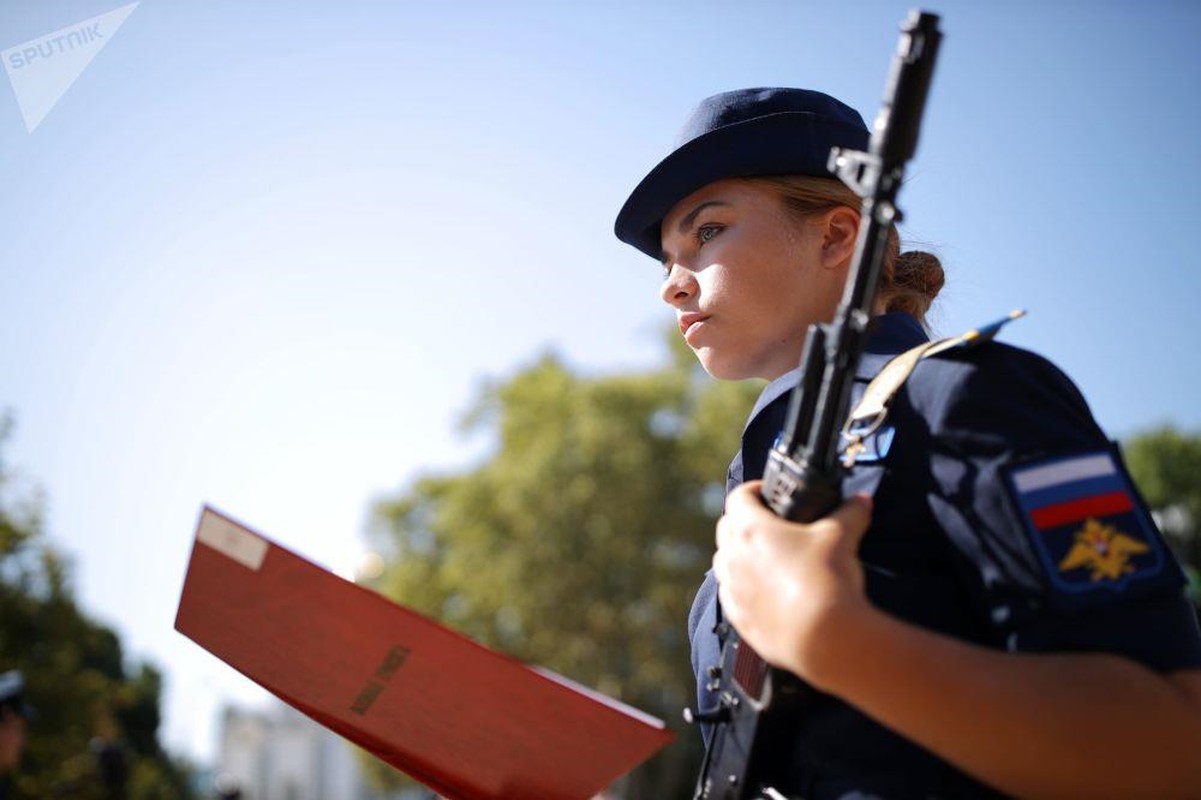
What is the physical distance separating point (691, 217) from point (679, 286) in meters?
0.14

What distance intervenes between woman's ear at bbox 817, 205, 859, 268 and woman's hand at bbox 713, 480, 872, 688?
2.58 feet

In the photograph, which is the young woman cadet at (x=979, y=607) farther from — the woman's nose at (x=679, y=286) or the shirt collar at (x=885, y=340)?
the woman's nose at (x=679, y=286)

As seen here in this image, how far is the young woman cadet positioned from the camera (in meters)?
1.34

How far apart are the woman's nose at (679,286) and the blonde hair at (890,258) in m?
0.23

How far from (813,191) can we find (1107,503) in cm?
96

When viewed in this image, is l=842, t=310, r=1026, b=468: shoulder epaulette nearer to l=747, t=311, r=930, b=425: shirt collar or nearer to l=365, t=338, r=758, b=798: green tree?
l=747, t=311, r=930, b=425: shirt collar

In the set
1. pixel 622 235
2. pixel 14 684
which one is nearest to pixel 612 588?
pixel 14 684

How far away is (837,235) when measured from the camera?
2234 millimetres

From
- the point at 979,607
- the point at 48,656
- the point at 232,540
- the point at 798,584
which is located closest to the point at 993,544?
the point at 979,607

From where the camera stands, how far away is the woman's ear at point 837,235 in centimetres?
221

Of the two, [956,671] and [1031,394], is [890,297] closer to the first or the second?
[1031,394]

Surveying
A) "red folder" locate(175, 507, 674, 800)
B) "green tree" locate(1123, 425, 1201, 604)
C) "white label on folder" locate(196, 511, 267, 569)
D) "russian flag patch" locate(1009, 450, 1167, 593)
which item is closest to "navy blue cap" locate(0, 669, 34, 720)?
"red folder" locate(175, 507, 674, 800)

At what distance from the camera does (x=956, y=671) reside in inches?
53.9

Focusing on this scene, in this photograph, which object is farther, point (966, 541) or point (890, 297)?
point (890, 297)
